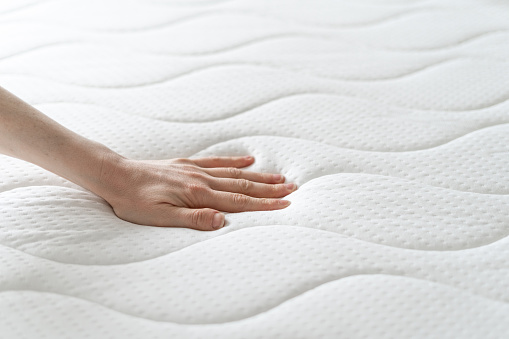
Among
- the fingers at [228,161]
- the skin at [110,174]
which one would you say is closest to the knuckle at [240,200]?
the skin at [110,174]

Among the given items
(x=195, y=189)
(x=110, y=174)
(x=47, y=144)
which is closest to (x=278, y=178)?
(x=195, y=189)

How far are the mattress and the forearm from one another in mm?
42

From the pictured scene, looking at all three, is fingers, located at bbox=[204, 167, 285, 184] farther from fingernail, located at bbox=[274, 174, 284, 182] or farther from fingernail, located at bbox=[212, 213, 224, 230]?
fingernail, located at bbox=[212, 213, 224, 230]

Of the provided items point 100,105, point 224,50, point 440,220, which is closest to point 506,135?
point 440,220

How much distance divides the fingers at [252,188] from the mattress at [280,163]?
3 cm

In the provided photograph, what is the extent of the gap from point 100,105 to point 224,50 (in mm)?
363

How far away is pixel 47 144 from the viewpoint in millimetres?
896

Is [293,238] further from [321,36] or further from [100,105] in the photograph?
[321,36]

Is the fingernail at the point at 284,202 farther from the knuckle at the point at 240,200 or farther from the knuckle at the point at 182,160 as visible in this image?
the knuckle at the point at 182,160

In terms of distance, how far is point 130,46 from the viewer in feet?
4.61

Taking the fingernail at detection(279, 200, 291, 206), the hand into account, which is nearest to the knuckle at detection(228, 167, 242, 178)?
the hand

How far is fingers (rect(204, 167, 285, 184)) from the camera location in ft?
3.18

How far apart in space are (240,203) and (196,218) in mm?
85

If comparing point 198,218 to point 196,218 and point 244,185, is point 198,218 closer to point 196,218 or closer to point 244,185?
point 196,218
